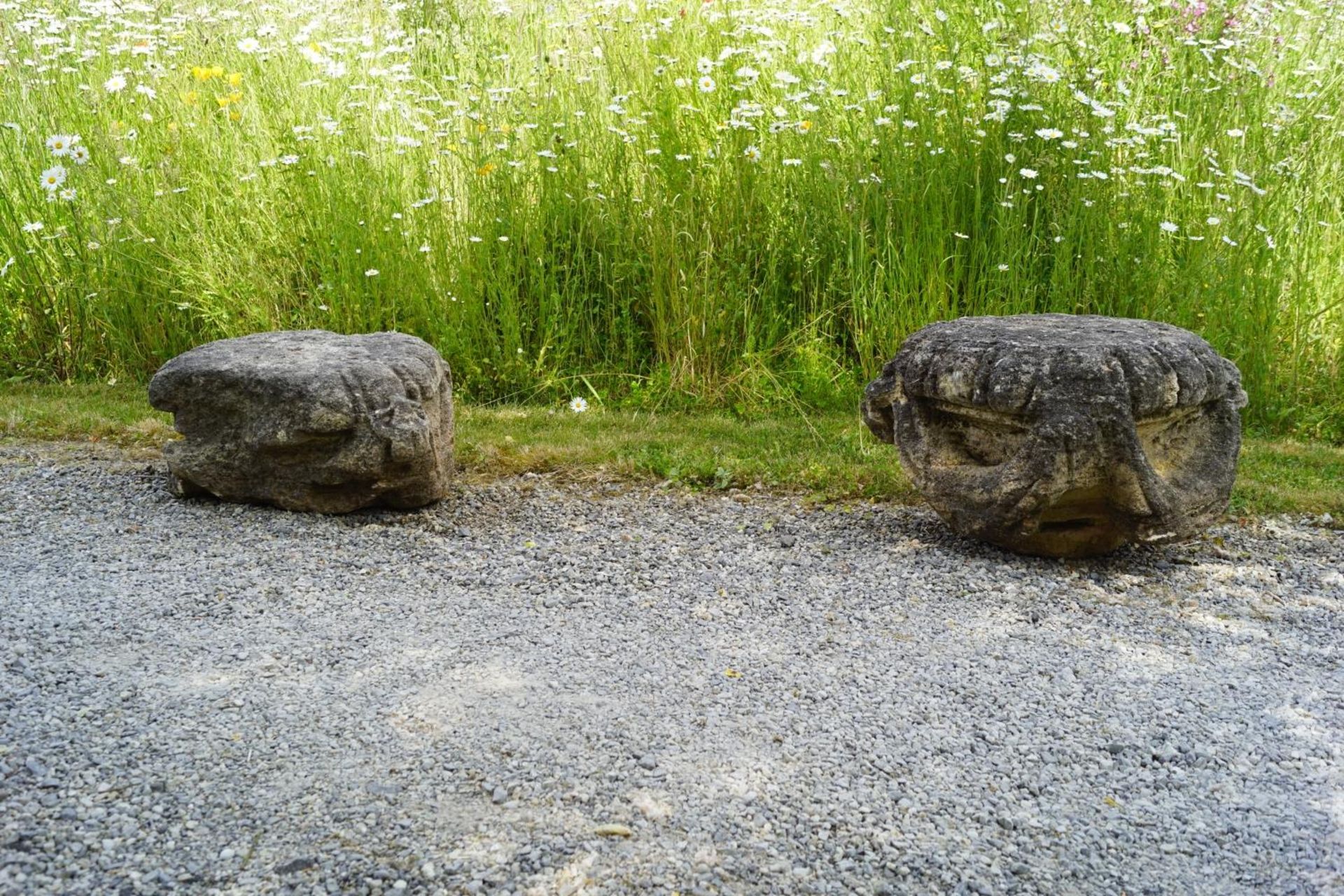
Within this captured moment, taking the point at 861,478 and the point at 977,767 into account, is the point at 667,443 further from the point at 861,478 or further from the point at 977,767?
the point at 977,767

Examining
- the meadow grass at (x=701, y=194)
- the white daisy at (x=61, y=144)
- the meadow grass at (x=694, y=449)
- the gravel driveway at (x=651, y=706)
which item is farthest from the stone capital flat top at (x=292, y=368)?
the white daisy at (x=61, y=144)

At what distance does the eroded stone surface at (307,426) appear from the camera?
4.10 metres

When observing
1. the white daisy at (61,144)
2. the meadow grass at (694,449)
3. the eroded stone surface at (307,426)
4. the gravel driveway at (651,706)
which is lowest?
the meadow grass at (694,449)

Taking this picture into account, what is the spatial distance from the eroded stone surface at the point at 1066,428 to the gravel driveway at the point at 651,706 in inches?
8.1

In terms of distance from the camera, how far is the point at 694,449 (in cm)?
514

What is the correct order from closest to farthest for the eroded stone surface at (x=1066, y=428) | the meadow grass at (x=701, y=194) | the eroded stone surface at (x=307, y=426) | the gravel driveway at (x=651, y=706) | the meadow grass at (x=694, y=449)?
the gravel driveway at (x=651, y=706) < the eroded stone surface at (x=1066, y=428) < the eroded stone surface at (x=307, y=426) < the meadow grass at (x=694, y=449) < the meadow grass at (x=701, y=194)

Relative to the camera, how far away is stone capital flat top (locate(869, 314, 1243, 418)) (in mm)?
3590

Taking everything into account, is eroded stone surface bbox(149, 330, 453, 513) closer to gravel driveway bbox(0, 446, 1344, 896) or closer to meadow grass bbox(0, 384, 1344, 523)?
gravel driveway bbox(0, 446, 1344, 896)

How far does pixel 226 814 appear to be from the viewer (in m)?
2.43

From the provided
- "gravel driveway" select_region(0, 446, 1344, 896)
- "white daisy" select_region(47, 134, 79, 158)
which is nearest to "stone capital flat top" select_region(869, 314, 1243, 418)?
"gravel driveway" select_region(0, 446, 1344, 896)

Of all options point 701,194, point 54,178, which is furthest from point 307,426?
point 54,178

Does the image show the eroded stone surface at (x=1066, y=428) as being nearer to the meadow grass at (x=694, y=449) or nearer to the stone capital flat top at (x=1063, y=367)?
the stone capital flat top at (x=1063, y=367)

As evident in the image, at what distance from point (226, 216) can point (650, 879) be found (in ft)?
16.9

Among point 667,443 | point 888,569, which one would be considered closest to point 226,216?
point 667,443
